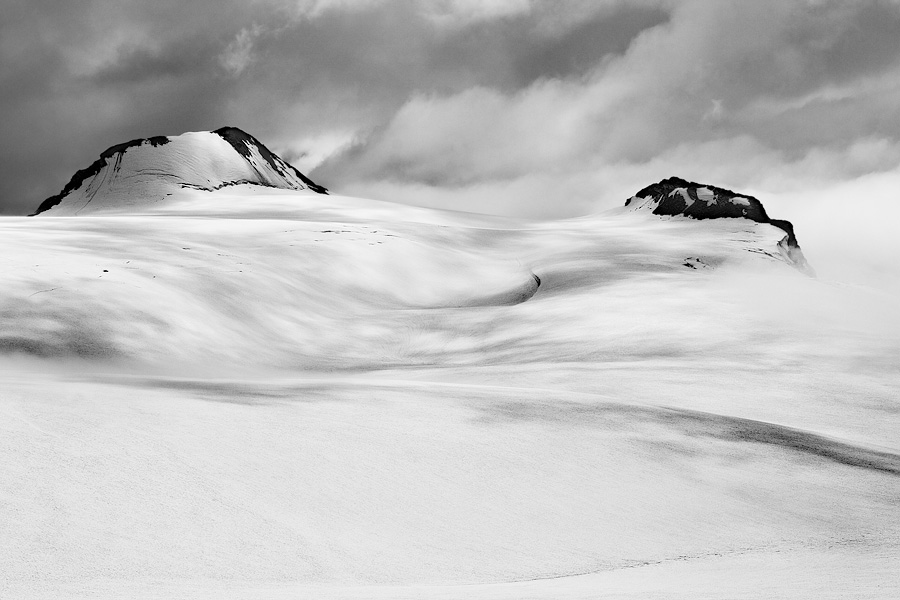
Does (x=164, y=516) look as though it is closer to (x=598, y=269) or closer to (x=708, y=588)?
(x=708, y=588)

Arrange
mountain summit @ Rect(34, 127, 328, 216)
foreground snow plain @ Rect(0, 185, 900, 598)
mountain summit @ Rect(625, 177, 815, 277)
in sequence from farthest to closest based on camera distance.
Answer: mountain summit @ Rect(34, 127, 328, 216)
mountain summit @ Rect(625, 177, 815, 277)
foreground snow plain @ Rect(0, 185, 900, 598)

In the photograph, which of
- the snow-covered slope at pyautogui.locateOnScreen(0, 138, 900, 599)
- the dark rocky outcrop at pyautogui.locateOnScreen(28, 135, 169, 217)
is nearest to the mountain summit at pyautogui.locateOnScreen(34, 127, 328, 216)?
the dark rocky outcrop at pyautogui.locateOnScreen(28, 135, 169, 217)

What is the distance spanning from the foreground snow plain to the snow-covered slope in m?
0.04

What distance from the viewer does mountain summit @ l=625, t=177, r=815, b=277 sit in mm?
55862

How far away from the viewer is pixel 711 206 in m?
60.9

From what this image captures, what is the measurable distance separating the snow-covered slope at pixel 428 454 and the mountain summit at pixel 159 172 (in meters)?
40.2

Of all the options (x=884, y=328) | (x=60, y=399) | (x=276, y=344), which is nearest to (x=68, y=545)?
(x=60, y=399)

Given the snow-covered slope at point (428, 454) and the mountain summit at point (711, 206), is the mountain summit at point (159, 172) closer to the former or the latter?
the mountain summit at point (711, 206)

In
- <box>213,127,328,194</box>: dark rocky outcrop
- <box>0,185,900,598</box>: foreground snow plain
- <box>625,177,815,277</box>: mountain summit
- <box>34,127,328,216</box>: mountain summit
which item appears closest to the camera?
<box>0,185,900,598</box>: foreground snow plain

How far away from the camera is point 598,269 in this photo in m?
39.5

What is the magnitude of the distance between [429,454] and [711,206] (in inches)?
2143

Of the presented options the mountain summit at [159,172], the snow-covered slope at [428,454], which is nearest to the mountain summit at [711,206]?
the snow-covered slope at [428,454]

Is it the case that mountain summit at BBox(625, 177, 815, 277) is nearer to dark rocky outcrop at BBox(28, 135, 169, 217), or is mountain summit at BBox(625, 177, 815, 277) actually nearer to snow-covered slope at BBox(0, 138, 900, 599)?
snow-covered slope at BBox(0, 138, 900, 599)

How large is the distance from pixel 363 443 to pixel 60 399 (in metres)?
3.82
